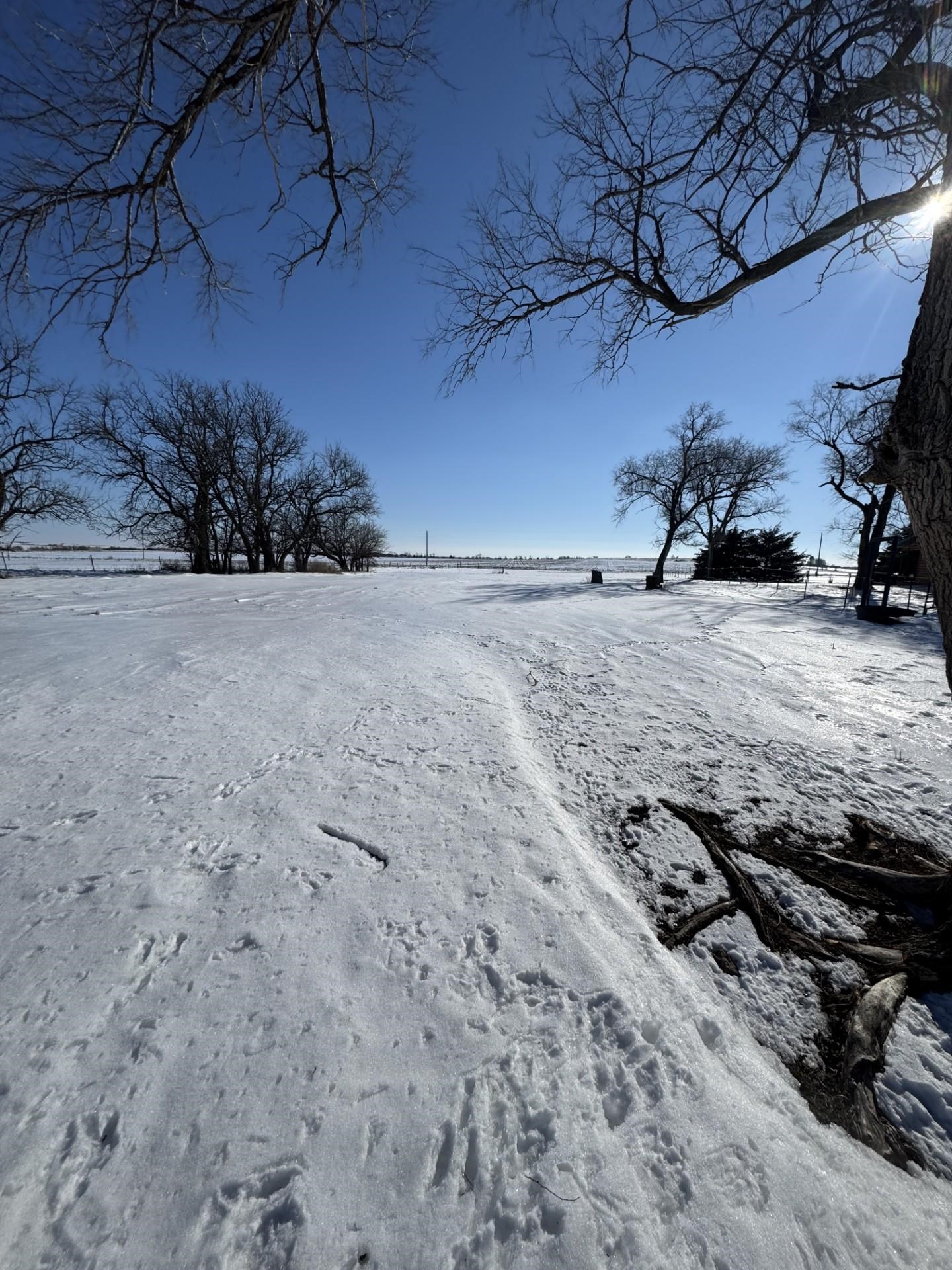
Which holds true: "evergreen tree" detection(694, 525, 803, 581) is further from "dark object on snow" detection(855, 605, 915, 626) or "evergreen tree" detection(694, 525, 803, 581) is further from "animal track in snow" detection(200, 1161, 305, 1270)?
"animal track in snow" detection(200, 1161, 305, 1270)

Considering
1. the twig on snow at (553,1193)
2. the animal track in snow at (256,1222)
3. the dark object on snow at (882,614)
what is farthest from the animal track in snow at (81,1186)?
the dark object on snow at (882,614)

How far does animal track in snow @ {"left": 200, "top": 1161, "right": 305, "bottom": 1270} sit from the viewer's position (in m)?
1.04

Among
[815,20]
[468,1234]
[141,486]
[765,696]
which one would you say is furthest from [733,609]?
[141,486]

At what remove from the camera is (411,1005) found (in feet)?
5.32

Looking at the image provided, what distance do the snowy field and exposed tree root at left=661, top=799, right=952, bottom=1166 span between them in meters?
0.08

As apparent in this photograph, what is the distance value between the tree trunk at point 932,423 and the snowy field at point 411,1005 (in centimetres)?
178

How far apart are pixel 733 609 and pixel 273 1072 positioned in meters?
12.6

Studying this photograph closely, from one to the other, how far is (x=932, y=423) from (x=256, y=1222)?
3704 mm

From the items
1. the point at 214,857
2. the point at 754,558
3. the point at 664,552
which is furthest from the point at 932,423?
the point at 754,558

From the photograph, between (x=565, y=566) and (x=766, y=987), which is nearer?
(x=766, y=987)

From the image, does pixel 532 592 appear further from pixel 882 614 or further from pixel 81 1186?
pixel 81 1186

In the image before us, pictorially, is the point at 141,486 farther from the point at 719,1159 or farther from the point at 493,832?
the point at 719,1159

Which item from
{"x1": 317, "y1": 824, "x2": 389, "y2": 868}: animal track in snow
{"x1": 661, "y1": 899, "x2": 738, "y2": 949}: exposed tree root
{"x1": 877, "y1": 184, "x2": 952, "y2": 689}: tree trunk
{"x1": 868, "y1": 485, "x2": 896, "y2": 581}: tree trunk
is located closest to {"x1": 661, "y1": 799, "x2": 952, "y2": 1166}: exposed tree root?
{"x1": 661, "y1": 899, "x2": 738, "y2": 949}: exposed tree root

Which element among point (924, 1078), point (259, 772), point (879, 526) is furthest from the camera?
point (879, 526)
